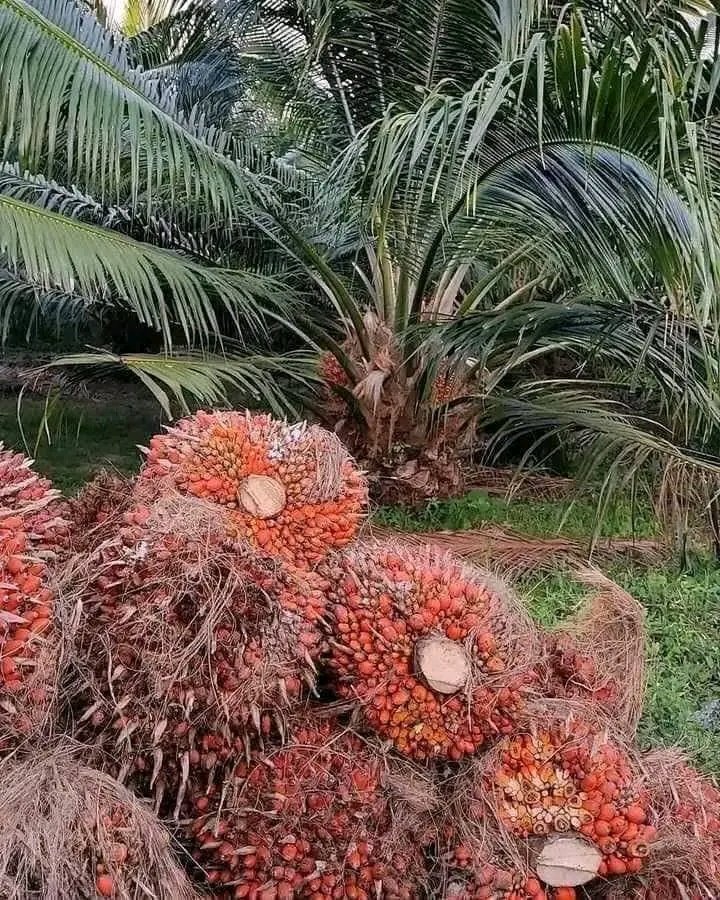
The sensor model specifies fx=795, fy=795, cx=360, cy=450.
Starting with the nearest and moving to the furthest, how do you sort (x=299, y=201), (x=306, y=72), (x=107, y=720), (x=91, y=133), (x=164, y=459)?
(x=107, y=720), (x=164, y=459), (x=91, y=133), (x=306, y=72), (x=299, y=201)

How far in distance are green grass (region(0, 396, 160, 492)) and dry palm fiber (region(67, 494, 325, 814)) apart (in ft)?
9.67

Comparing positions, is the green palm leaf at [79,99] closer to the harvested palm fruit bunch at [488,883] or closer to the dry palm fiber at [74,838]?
the dry palm fiber at [74,838]

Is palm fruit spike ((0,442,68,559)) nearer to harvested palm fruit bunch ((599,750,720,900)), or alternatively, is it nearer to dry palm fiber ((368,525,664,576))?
harvested palm fruit bunch ((599,750,720,900))

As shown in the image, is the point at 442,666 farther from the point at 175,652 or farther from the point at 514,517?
the point at 514,517

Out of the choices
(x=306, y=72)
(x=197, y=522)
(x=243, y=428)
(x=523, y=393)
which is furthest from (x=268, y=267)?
(x=197, y=522)

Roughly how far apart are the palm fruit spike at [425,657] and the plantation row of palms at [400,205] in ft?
3.18

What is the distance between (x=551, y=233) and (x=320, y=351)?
154cm

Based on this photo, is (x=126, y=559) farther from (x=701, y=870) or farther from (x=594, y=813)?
(x=701, y=870)

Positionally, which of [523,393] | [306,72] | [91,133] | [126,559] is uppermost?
[306,72]

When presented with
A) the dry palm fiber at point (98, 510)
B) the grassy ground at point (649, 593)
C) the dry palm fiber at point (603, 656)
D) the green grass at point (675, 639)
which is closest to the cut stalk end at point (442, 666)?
the dry palm fiber at point (603, 656)

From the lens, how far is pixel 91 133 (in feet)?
6.77

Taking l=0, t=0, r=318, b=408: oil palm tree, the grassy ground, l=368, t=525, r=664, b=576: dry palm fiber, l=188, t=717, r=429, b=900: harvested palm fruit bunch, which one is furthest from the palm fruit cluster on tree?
l=368, t=525, r=664, b=576: dry palm fiber

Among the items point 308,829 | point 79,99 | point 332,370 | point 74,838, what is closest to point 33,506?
point 74,838

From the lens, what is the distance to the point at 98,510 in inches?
51.8
